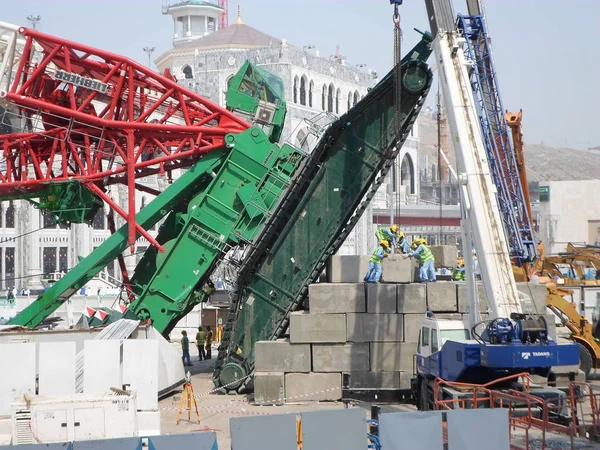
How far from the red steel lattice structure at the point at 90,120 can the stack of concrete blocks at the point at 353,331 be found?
5.07 meters

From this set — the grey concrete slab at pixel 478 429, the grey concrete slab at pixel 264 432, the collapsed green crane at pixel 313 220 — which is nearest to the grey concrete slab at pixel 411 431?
the grey concrete slab at pixel 478 429

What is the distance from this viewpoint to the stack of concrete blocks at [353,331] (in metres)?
22.5

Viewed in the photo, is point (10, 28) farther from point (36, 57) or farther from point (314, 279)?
point (314, 279)

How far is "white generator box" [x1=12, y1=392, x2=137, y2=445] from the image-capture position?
15.5 metres

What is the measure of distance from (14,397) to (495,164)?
1817 cm

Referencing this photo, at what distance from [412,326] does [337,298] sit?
180 centimetres

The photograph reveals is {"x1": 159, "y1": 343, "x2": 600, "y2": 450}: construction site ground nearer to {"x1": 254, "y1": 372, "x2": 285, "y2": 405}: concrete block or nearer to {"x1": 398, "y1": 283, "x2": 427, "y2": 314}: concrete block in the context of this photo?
{"x1": 254, "y1": 372, "x2": 285, "y2": 405}: concrete block

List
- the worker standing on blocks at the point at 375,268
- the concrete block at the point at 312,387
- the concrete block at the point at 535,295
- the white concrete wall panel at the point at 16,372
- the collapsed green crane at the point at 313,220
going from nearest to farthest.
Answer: the white concrete wall panel at the point at 16,372 < the concrete block at the point at 535,295 < the concrete block at the point at 312,387 < the worker standing on blocks at the point at 375,268 < the collapsed green crane at the point at 313,220

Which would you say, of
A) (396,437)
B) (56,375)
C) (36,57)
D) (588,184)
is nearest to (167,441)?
(396,437)


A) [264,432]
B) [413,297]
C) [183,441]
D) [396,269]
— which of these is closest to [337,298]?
[396,269]

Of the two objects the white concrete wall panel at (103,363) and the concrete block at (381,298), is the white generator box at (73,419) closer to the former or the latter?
the white concrete wall panel at (103,363)

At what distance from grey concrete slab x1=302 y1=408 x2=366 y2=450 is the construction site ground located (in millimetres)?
3100

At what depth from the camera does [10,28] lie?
2525 centimetres

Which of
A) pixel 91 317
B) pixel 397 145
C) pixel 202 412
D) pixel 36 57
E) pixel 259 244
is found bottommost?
pixel 202 412
